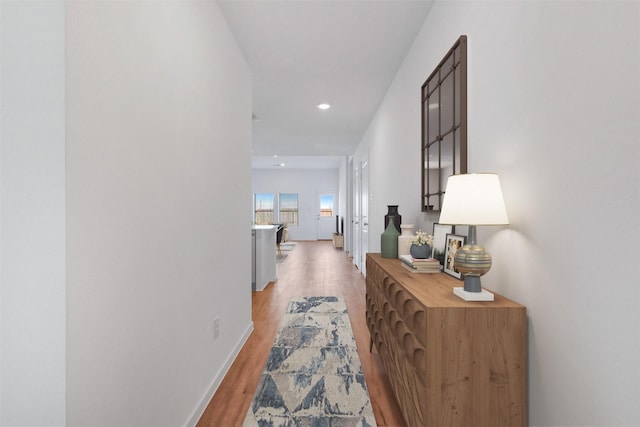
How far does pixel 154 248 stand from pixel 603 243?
1556 mm

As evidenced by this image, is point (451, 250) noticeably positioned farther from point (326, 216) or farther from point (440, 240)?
point (326, 216)

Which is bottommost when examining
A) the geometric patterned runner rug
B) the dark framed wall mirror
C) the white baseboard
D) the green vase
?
the geometric patterned runner rug

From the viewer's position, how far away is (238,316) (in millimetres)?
2666

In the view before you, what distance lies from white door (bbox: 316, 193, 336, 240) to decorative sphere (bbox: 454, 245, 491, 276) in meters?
11.4

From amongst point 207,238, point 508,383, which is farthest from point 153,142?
point 508,383

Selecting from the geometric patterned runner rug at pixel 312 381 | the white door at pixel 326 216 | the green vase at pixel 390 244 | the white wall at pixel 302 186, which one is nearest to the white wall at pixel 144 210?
the geometric patterned runner rug at pixel 312 381

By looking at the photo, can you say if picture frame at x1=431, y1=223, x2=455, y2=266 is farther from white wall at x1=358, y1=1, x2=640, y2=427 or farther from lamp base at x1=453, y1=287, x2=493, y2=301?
lamp base at x1=453, y1=287, x2=493, y2=301

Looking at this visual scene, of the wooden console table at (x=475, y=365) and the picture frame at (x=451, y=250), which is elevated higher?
the picture frame at (x=451, y=250)

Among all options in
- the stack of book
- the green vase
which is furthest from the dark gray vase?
the green vase

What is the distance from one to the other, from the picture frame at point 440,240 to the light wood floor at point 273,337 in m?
0.91

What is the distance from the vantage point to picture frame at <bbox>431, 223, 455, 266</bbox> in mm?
1855

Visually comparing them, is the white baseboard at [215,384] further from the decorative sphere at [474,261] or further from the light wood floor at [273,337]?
the decorative sphere at [474,261]

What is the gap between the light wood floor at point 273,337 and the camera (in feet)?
6.02

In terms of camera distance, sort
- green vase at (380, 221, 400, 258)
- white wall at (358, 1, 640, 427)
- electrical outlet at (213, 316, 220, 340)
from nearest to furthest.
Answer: white wall at (358, 1, 640, 427), electrical outlet at (213, 316, 220, 340), green vase at (380, 221, 400, 258)
